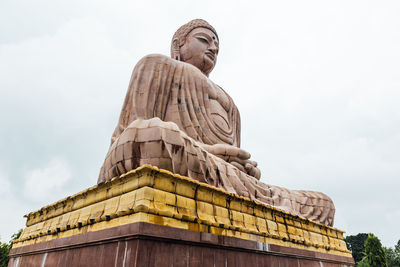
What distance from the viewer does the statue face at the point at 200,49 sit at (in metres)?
6.58

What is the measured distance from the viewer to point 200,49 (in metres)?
6.60

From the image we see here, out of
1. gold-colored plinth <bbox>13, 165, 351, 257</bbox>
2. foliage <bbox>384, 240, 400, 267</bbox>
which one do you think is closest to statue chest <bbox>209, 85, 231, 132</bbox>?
gold-colored plinth <bbox>13, 165, 351, 257</bbox>

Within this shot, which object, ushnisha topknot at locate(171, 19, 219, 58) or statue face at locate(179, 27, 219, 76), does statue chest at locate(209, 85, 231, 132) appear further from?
ushnisha topknot at locate(171, 19, 219, 58)

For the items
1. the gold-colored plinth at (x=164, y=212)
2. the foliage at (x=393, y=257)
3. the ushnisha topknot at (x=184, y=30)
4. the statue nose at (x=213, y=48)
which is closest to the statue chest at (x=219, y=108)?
the statue nose at (x=213, y=48)

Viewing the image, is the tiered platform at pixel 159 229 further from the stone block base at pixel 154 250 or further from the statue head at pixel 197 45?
the statue head at pixel 197 45

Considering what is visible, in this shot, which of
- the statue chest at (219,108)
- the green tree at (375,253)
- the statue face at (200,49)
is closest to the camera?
the statue chest at (219,108)

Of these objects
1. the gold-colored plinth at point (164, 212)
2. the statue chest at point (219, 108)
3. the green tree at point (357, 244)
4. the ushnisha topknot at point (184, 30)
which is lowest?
the gold-colored plinth at point (164, 212)

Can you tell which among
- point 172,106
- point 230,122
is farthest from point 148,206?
point 230,122

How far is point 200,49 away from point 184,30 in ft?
2.17

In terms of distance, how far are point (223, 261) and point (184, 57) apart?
5.11m

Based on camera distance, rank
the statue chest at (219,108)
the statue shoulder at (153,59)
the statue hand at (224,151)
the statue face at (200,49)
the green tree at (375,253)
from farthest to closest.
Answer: the green tree at (375,253), the statue face at (200,49), the statue chest at (219,108), the statue shoulder at (153,59), the statue hand at (224,151)

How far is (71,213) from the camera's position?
3137mm

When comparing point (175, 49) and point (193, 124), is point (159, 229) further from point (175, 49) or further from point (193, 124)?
point (175, 49)

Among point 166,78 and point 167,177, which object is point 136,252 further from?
point 166,78
